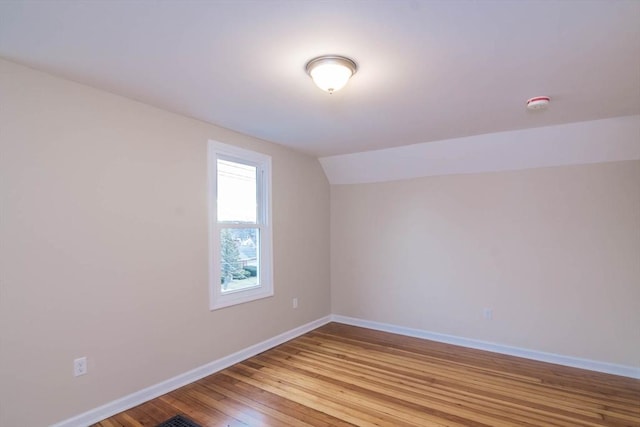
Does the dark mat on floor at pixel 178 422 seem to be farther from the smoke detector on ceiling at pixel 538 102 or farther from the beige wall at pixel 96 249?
the smoke detector on ceiling at pixel 538 102

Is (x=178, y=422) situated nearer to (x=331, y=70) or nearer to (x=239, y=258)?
(x=239, y=258)

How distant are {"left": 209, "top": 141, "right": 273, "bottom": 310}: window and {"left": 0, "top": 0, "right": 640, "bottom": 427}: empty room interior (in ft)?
0.08

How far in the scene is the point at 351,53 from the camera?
1.88 m

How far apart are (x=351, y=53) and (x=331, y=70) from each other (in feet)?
0.50

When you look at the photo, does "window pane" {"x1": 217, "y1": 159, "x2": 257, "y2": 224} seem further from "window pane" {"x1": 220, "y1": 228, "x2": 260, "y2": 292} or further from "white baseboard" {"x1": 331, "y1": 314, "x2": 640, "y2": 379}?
"white baseboard" {"x1": 331, "y1": 314, "x2": 640, "y2": 379}

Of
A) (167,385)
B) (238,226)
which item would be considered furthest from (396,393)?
(238,226)

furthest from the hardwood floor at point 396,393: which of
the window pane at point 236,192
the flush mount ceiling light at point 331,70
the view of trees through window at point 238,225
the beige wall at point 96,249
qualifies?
the flush mount ceiling light at point 331,70

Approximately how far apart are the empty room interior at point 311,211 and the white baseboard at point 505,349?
0.07 ft

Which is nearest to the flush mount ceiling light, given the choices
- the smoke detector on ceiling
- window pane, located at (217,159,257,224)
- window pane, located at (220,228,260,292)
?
the smoke detector on ceiling

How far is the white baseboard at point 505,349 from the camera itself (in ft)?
10.4

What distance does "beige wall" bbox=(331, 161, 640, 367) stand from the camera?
320 centimetres

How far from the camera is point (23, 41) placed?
69.4 inches

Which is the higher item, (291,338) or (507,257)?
(507,257)

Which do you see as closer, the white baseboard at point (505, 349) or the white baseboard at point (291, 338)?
the white baseboard at point (291, 338)
